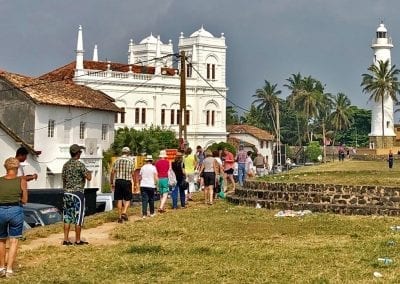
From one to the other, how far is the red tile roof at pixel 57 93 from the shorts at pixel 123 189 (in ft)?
91.2

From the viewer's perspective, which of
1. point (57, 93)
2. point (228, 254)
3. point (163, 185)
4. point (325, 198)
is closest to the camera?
point (228, 254)

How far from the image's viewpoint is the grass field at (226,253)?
11.1 meters

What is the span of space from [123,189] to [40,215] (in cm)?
287

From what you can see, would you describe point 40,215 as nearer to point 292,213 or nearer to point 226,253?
point 292,213

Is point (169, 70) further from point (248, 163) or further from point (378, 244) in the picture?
point (378, 244)

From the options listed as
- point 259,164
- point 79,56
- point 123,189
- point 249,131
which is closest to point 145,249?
point 123,189

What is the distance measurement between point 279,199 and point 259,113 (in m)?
86.3

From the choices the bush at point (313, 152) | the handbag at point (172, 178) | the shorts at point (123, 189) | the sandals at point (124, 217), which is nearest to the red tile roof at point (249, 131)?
the bush at point (313, 152)

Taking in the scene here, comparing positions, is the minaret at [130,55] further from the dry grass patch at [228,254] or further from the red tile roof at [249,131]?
the dry grass patch at [228,254]

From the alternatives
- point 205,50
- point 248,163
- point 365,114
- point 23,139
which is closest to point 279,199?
point 248,163

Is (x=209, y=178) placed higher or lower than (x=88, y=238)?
higher

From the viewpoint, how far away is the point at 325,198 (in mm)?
20891

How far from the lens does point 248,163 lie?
28469 millimetres

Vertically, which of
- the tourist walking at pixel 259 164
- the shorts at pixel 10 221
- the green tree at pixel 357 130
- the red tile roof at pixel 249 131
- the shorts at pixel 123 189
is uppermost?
the green tree at pixel 357 130
